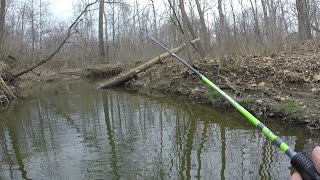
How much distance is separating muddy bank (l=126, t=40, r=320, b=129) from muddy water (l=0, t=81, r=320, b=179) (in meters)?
→ 0.49

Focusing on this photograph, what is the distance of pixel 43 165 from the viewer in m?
6.29

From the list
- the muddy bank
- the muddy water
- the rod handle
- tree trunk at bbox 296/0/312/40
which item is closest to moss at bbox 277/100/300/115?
the muddy bank

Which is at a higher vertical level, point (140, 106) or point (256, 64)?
point (256, 64)

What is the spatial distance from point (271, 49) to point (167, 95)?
5.28 m

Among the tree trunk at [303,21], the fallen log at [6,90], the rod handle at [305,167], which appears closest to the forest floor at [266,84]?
the tree trunk at [303,21]

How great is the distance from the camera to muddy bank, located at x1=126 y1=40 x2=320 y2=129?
26.5 ft

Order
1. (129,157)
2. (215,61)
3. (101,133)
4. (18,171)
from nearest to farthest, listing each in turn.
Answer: (18,171) < (129,157) < (101,133) < (215,61)

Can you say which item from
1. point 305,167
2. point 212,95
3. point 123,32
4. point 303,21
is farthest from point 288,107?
point 123,32

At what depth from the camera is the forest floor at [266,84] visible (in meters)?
8.12

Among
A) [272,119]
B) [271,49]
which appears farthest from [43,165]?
[271,49]

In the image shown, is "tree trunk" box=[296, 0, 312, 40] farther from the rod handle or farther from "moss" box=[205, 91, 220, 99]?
the rod handle

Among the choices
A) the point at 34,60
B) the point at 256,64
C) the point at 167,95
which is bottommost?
the point at 167,95

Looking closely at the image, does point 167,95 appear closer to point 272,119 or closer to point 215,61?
point 215,61

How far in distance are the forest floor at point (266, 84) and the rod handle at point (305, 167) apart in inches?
230
